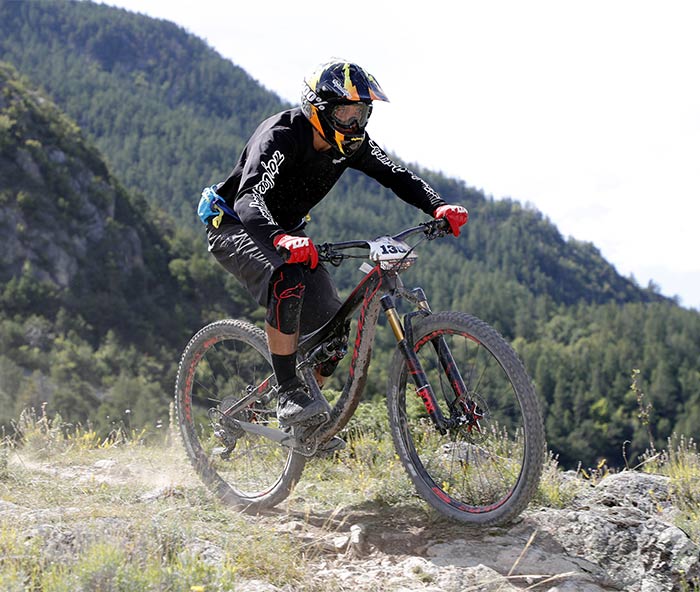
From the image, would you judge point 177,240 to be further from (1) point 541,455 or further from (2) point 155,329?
(1) point 541,455

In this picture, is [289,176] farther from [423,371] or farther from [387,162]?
[423,371]

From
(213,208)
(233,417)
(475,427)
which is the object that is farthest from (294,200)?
(475,427)

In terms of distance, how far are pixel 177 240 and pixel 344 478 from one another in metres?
114

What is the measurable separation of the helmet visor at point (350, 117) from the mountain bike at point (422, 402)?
0.72 meters

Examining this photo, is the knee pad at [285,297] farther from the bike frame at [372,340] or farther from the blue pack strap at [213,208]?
the blue pack strap at [213,208]

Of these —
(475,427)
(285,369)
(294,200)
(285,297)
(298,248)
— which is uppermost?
(294,200)

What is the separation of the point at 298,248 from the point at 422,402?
1367 mm

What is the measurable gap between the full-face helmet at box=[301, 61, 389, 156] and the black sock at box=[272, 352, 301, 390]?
1351 millimetres

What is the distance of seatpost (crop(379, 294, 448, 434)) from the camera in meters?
4.48

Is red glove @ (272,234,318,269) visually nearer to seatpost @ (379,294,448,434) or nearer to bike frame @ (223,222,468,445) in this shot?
bike frame @ (223,222,468,445)

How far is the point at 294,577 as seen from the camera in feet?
12.5

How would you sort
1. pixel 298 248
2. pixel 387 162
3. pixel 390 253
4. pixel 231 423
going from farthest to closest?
1. pixel 231 423
2. pixel 387 162
3. pixel 390 253
4. pixel 298 248

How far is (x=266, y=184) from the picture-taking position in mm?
4625

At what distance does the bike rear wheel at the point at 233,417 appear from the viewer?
17.9ft
